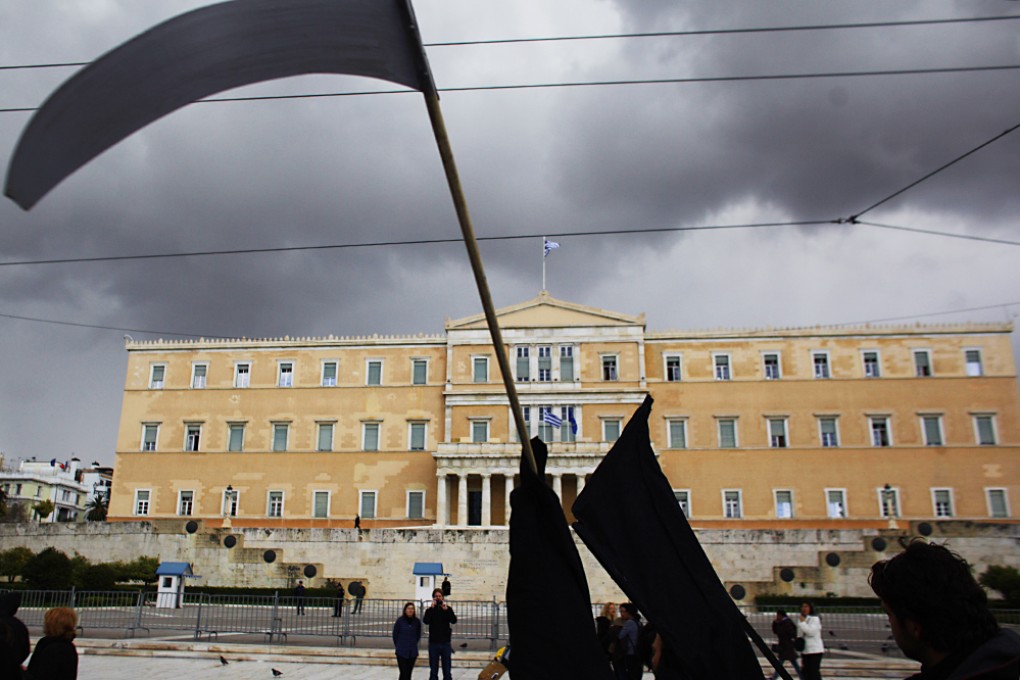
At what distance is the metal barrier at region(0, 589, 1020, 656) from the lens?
658 inches

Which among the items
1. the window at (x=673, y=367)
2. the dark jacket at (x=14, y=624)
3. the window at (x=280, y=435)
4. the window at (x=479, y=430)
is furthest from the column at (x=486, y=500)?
the dark jacket at (x=14, y=624)

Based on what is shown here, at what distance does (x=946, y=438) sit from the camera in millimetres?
41312

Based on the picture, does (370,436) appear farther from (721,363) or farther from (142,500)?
(721,363)

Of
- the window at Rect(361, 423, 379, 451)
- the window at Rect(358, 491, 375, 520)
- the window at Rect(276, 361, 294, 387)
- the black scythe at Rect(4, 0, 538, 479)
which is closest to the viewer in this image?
the black scythe at Rect(4, 0, 538, 479)

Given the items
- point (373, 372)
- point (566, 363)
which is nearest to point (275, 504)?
point (373, 372)

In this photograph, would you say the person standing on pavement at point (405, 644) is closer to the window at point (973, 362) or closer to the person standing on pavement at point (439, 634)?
the person standing on pavement at point (439, 634)

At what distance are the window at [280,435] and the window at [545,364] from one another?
14631 mm

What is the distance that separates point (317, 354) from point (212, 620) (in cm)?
2939

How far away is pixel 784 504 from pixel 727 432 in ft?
15.1

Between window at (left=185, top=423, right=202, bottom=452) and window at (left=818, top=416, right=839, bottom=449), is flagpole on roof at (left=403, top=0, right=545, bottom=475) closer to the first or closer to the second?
window at (left=818, top=416, right=839, bottom=449)

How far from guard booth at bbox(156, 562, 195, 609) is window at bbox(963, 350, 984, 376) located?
127 ft

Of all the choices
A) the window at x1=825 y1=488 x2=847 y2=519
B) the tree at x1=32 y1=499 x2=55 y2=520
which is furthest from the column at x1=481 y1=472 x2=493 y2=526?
the tree at x1=32 y1=499 x2=55 y2=520

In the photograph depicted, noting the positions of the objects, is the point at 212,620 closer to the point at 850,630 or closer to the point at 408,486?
the point at 850,630

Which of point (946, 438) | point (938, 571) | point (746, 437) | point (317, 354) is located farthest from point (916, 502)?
point (938, 571)
